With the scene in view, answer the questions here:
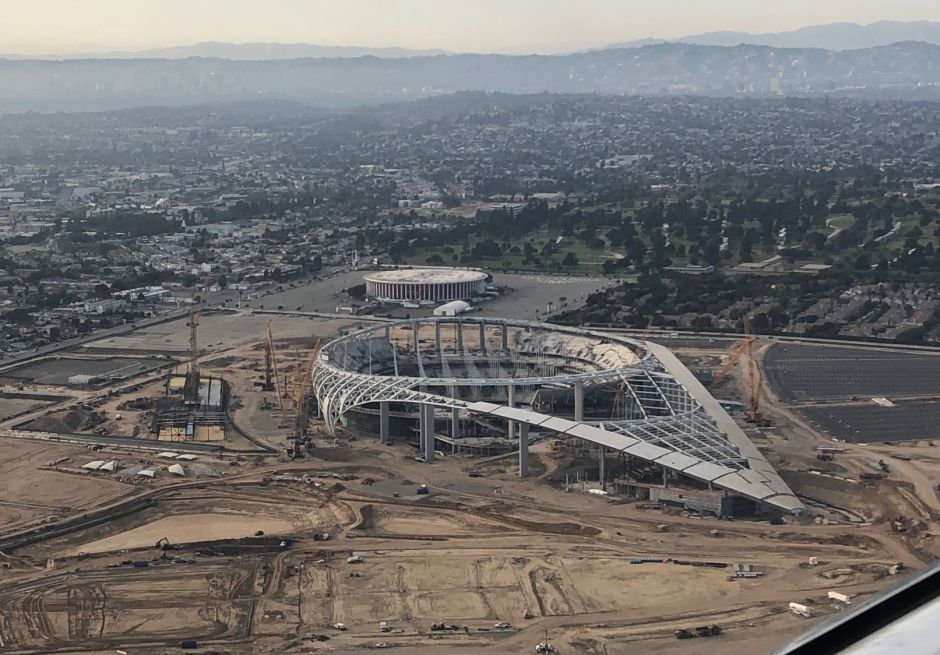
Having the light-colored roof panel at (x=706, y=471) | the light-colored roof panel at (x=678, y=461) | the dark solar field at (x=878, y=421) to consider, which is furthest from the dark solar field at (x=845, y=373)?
the light-colored roof panel at (x=706, y=471)

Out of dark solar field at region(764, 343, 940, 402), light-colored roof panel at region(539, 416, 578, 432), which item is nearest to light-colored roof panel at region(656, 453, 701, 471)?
light-colored roof panel at region(539, 416, 578, 432)

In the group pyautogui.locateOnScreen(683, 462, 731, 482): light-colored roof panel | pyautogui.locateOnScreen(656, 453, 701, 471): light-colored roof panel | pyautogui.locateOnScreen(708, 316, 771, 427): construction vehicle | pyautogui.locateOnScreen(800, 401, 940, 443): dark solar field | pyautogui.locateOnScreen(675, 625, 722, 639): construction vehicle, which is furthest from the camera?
pyautogui.locateOnScreen(708, 316, 771, 427): construction vehicle

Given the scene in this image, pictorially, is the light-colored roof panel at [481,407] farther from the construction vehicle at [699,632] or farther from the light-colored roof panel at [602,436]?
the construction vehicle at [699,632]

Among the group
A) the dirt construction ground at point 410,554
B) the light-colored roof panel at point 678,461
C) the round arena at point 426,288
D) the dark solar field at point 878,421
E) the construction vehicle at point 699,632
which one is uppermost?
the light-colored roof panel at point 678,461

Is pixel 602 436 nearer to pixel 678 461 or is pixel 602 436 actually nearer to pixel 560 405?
pixel 678 461

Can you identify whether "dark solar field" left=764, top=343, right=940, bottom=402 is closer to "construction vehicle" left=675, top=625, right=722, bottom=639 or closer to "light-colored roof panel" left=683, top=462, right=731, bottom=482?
"light-colored roof panel" left=683, top=462, right=731, bottom=482

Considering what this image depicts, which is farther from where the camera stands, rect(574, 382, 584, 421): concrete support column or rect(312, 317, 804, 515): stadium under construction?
rect(574, 382, 584, 421): concrete support column
